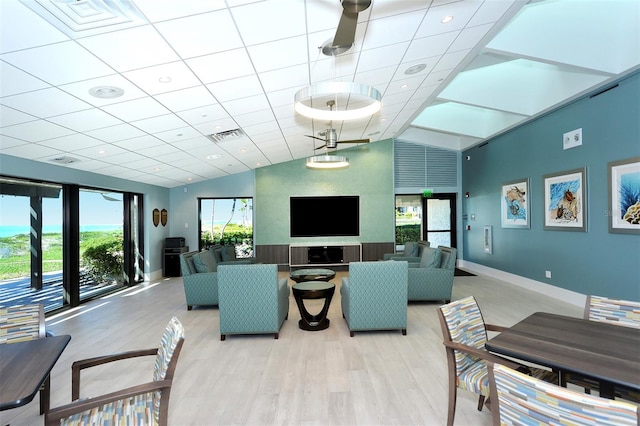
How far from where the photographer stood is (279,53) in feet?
10.6

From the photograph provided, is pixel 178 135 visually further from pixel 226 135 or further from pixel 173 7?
pixel 173 7

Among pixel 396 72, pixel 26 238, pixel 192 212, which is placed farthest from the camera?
pixel 192 212

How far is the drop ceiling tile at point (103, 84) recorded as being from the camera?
9.45ft

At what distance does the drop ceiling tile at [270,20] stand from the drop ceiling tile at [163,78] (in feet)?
2.42

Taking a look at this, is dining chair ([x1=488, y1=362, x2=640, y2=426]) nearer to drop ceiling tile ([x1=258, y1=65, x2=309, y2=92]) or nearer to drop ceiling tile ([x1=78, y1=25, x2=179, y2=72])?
drop ceiling tile ([x1=78, y1=25, x2=179, y2=72])

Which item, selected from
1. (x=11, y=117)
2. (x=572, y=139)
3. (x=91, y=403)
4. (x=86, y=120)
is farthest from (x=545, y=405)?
(x=572, y=139)

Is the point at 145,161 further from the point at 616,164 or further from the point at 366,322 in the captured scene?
the point at 616,164

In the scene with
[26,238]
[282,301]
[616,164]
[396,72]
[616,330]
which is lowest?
[282,301]

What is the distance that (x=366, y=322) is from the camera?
3.90m

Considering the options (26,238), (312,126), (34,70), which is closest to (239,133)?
(312,126)

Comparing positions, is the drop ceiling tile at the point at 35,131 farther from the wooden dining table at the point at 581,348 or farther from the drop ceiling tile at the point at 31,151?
the wooden dining table at the point at 581,348

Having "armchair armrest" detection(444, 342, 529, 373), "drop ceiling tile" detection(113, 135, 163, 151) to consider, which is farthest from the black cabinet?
"armchair armrest" detection(444, 342, 529, 373)

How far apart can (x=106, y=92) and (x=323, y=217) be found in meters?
6.55

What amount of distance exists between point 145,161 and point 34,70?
3296 mm
